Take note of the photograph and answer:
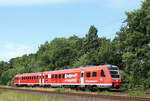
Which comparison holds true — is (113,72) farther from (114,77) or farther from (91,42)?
(91,42)

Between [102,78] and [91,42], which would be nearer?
[102,78]

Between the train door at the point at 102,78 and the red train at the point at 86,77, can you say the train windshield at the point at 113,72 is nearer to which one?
the red train at the point at 86,77

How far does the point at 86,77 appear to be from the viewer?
81.2 feet

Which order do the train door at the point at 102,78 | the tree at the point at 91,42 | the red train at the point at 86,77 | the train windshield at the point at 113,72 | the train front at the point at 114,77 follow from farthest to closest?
the tree at the point at 91,42
the train windshield at the point at 113,72
the train door at the point at 102,78
the red train at the point at 86,77
the train front at the point at 114,77

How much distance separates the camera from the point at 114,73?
23.0 metres

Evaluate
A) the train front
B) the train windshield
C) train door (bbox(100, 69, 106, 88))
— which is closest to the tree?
the train windshield

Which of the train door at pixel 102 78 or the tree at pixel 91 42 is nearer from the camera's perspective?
the train door at pixel 102 78

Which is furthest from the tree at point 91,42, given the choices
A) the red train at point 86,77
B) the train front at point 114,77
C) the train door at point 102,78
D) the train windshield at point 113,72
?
the train door at point 102,78

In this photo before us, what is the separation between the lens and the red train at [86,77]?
22.3 meters

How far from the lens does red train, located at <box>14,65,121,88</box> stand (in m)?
22.3

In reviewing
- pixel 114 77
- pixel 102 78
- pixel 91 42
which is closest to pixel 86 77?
pixel 102 78

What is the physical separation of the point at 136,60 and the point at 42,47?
5222 cm

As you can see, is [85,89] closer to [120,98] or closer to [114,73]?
[114,73]

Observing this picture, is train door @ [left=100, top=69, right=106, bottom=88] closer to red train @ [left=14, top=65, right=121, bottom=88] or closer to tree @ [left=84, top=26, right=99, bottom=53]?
red train @ [left=14, top=65, right=121, bottom=88]
